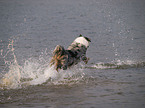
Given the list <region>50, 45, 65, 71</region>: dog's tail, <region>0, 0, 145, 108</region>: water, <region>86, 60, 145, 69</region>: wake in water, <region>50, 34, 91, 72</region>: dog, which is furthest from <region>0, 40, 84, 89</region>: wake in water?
<region>86, 60, 145, 69</region>: wake in water

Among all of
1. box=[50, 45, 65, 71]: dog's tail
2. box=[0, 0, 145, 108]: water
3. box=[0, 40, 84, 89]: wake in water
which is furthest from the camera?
box=[0, 40, 84, 89]: wake in water

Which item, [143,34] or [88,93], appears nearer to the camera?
[88,93]

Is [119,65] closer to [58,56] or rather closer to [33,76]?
[33,76]

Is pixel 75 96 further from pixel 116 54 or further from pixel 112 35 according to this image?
pixel 112 35

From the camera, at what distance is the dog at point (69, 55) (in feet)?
28.9

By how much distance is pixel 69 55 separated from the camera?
9.24 m

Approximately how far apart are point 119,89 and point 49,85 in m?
2.25

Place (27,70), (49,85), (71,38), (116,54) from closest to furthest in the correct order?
(49,85), (27,70), (116,54), (71,38)

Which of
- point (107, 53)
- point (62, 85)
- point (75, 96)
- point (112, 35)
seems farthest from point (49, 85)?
point (112, 35)

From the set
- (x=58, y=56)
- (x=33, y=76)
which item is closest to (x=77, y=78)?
(x=33, y=76)

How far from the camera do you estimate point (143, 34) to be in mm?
19484

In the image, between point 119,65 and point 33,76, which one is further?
point 119,65

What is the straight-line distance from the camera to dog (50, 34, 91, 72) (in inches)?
346

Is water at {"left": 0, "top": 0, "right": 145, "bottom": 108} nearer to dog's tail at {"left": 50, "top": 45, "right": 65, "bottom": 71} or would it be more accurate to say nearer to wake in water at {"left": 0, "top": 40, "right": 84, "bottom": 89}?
wake in water at {"left": 0, "top": 40, "right": 84, "bottom": 89}
